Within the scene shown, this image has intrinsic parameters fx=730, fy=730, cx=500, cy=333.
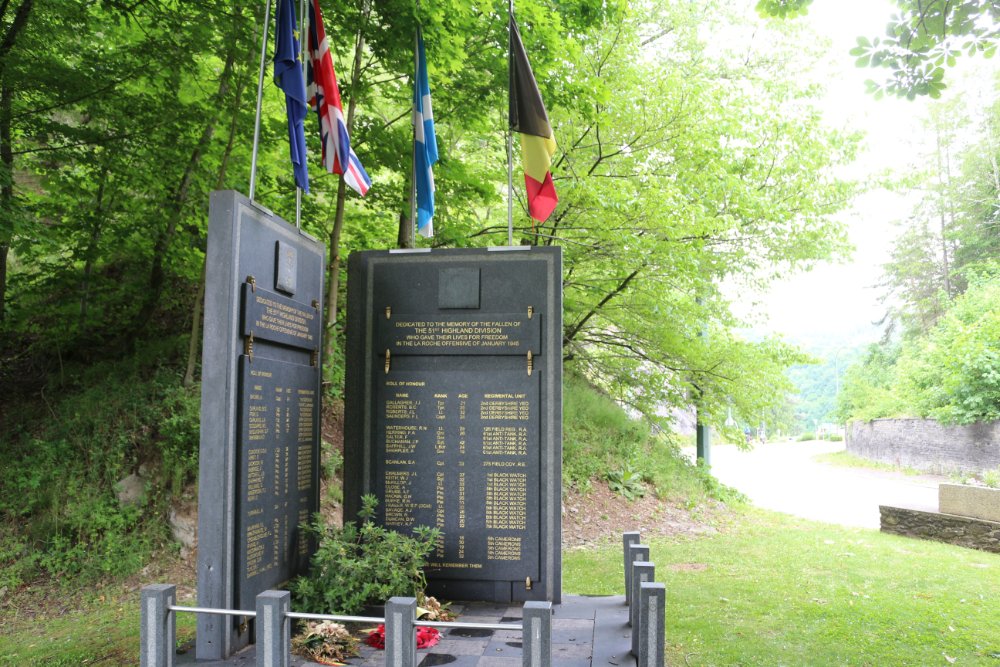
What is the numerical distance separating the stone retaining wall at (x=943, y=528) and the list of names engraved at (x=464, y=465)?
10.8 meters

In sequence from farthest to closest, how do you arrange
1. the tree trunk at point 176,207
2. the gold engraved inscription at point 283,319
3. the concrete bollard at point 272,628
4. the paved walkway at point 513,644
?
the tree trunk at point 176,207 < the gold engraved inscription at point 283,319 < the paved walkway at point 513,644 < the concrete bollard at point 272,628

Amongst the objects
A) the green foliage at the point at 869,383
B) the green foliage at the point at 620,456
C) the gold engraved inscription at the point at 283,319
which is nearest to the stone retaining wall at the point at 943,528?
the green foliage at the point at 620,456

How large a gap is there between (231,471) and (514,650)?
270 centimetres

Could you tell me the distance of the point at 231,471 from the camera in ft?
18.5

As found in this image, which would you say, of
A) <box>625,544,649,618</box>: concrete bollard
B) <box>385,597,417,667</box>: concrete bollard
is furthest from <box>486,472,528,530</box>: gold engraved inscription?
<box>385,597,417,667</box>: concrete bollard

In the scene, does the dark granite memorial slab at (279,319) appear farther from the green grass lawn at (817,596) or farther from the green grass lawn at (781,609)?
the green grass lawn at (817,596)

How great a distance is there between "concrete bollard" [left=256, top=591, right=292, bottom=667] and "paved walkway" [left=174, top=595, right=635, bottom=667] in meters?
0.89

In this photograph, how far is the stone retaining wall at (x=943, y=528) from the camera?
13586 mm

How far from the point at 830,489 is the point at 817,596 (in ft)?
53.8

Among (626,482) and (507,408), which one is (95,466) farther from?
(626,482)

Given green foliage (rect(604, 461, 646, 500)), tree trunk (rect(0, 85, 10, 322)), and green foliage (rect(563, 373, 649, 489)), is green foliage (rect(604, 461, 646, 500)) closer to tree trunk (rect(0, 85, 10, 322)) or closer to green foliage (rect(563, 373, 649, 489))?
green foliage (rect(563, 373, 649, 489))

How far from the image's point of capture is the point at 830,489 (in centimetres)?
2419

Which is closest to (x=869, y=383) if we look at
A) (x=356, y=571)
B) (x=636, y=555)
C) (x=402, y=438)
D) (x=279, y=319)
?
Result: (x=636, y=555)

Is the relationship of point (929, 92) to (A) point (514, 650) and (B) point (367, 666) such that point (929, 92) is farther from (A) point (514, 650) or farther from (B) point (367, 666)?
(B) point (367, 666)
